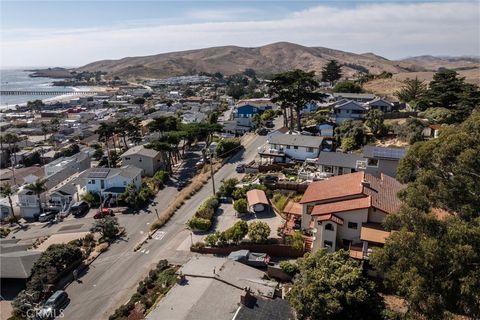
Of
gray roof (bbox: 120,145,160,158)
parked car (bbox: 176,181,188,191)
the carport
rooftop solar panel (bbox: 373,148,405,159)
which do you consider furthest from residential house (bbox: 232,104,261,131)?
rooftop solar panel (bbox: 373,148,405,159)

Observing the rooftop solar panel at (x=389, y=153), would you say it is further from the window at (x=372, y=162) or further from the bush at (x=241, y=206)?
the bush at (x=241, y=206)

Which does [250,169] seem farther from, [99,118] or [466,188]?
[99,118]

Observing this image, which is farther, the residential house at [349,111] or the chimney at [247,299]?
the residential house at [349,111]

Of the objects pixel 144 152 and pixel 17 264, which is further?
pixel 144 152

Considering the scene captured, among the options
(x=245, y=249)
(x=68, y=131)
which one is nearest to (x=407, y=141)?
(x=245, y=249)

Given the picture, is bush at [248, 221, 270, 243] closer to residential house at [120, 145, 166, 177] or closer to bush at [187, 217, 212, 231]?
bush at [187, 217, 212, 231]

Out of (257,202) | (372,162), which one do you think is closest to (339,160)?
(372,162)

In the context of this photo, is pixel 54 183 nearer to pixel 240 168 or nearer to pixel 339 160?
pixel 240 168

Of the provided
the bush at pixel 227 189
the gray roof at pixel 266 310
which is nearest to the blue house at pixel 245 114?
the bush at pixel 227 189
